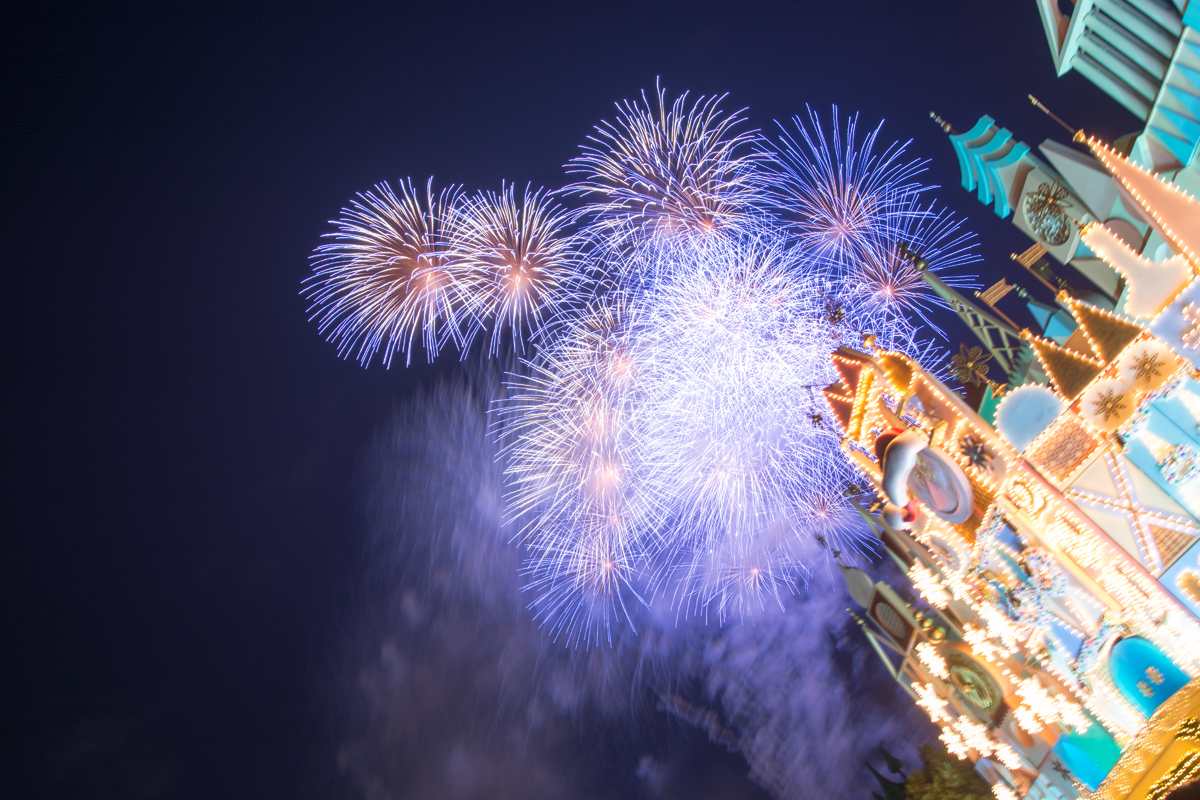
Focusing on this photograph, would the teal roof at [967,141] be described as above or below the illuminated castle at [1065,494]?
above

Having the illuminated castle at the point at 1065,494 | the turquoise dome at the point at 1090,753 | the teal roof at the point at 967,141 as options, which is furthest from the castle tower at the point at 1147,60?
the turquoise dome at the point at 1090,753

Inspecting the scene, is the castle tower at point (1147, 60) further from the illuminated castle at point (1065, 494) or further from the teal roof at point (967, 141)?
the teal roof at point (967, 141)

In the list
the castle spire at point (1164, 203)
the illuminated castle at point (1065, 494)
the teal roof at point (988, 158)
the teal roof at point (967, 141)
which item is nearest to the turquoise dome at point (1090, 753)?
the illuminated castle at point (1065, 494)

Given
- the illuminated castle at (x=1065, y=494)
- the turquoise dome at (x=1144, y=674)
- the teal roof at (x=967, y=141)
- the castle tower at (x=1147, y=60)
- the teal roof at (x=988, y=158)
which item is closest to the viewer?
the turquoise dome at (x=1144, y=674)

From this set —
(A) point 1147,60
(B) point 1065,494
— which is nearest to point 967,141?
(A) point 1147,60

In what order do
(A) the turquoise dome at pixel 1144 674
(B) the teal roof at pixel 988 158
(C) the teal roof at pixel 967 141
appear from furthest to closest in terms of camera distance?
(C) the teal roof at pixel 967 141 < (B) the teal roof at pixel 988 158 < (A) the turquoise dome at pixel 1144 674

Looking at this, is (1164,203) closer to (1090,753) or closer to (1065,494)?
(1065,494)

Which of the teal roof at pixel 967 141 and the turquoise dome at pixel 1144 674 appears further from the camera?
the teal roof at pixel 967 141

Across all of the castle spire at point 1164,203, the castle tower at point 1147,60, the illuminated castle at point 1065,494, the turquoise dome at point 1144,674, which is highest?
the castle tower at point 1147,60
